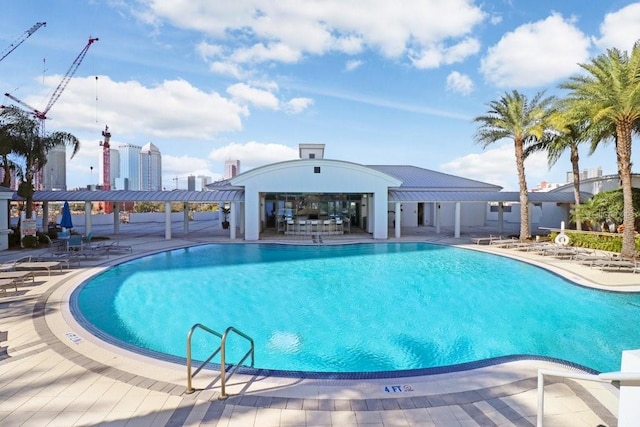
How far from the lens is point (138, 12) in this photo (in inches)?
582

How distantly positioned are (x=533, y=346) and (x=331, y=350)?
472 cm

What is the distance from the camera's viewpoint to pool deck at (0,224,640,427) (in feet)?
A: 14.8

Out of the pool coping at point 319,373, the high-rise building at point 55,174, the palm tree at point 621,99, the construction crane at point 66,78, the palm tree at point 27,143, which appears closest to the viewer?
the pool coping at point 319,373

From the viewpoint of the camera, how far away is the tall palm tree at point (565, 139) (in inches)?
807

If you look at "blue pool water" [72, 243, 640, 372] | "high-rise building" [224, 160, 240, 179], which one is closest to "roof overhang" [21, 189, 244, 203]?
"blue pool water" [72, 243, 640, 372]

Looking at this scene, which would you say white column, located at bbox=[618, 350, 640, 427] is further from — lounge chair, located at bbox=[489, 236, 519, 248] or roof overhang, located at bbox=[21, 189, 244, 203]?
roof overhang, located at bbox=[21, 189, 244, 203]

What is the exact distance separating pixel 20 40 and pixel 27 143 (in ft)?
128

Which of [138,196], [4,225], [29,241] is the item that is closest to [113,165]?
[138,196]

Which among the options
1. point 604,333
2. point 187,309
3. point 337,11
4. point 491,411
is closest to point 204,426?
point 491,411

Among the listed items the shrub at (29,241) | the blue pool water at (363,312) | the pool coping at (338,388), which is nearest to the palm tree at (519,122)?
the blue pool water at (363,312)

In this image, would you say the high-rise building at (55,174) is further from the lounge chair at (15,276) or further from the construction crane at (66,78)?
the construction crane at (66,78)

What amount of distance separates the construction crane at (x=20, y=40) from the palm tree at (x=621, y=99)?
61799mm

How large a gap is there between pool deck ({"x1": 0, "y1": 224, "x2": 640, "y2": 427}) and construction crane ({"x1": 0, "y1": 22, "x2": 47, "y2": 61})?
56001 mm

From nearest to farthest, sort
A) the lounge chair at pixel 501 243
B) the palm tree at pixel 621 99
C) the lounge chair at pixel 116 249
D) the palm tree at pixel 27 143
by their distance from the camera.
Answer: the palm tree at pixel 621 99 → the lounge chair at pixel 116 249 → the palm tree at pixel 27 143 → the lounge chair at pixel 501 243
